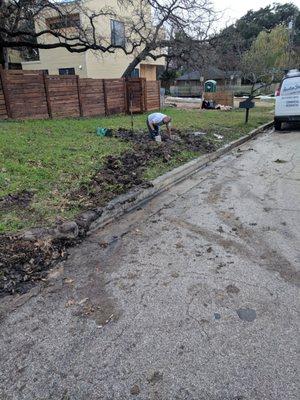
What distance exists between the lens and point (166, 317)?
9.37 ft

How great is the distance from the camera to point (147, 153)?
8094mm

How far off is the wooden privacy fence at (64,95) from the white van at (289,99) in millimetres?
5736

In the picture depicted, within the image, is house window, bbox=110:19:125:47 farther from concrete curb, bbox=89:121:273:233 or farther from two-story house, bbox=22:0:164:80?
concrete curb, bbox=89:121:273:233

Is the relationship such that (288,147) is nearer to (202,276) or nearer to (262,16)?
(202,276)

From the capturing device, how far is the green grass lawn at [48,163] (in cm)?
465

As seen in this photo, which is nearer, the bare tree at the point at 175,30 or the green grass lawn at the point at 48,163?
the green grass lawn at the point at 48,163

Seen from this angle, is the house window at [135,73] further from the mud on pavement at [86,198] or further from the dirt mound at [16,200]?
the dirt mound at [16,200]

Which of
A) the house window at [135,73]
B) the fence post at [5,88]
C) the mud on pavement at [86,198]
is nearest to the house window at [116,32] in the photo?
the house window at [135,73]

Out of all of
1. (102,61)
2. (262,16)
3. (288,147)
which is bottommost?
(288,147)

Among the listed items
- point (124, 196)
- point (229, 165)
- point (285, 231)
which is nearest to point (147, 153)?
point (229, 165)

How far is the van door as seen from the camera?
12477 mm

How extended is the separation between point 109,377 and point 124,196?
3.39 m

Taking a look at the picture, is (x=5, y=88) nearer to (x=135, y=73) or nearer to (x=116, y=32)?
(x=116, y=32)

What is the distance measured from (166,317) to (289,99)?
468 inches
